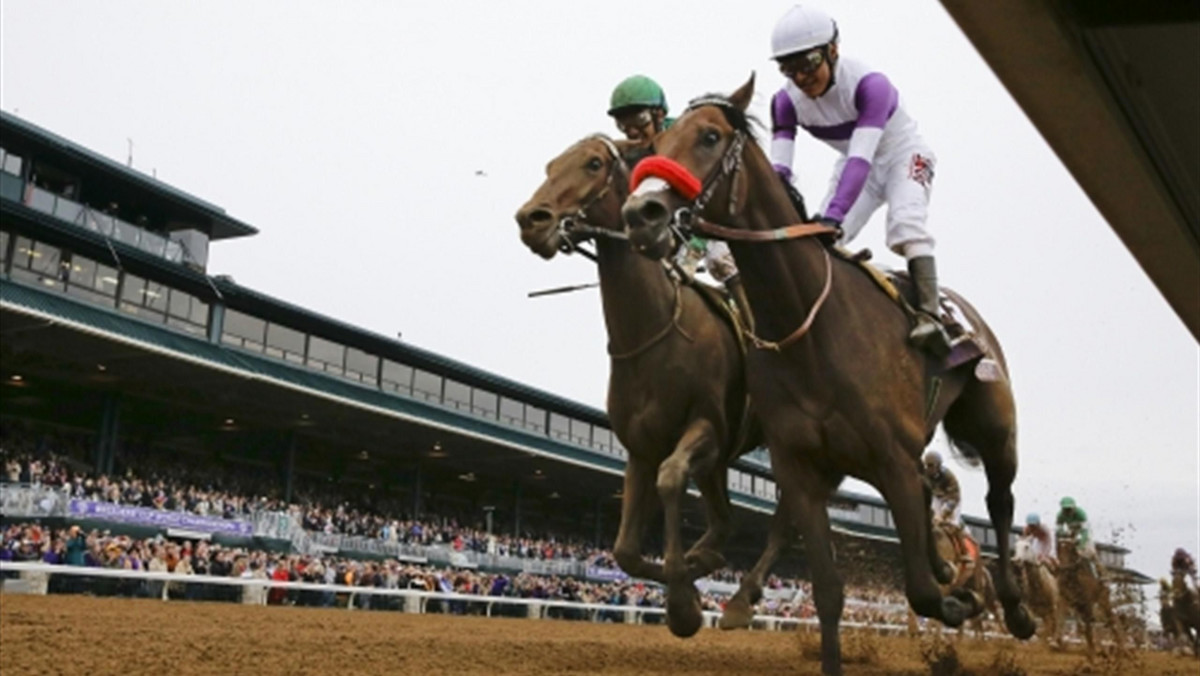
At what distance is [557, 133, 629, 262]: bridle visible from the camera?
18.5 ft

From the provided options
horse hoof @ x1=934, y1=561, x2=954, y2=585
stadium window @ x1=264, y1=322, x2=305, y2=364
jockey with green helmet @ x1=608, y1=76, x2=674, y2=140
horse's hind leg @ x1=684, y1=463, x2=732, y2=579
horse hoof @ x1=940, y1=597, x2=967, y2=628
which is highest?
stadium window @ x1=264, y1=322, x2=305, y2=364

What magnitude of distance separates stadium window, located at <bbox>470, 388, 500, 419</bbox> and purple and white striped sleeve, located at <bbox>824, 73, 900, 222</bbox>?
34375 mm

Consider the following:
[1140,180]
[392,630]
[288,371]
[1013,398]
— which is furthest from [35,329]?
[1140,180]

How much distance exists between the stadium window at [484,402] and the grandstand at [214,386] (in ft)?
0.26

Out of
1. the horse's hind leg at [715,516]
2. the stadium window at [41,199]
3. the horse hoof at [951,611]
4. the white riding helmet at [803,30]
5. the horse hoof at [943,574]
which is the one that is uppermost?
the stadium window at [41,199]

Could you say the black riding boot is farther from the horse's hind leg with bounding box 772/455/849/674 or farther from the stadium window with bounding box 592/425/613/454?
the stadium window with bounding box 592/425/613/454

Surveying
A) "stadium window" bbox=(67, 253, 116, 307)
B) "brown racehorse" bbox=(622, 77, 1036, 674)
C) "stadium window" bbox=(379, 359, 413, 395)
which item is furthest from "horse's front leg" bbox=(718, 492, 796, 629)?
"stadium window" bbox=(379, 359, 413, 395)

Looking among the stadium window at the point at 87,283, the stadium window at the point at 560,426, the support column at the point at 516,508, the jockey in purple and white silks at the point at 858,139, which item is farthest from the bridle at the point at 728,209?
the stadium window at the point at 560,426

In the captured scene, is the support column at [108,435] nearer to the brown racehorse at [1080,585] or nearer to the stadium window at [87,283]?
the stadium window at [87,283]

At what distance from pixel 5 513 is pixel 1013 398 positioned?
17622 millimetres

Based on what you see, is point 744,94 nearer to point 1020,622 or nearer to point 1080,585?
point 1020,622

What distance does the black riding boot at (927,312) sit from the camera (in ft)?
15.0

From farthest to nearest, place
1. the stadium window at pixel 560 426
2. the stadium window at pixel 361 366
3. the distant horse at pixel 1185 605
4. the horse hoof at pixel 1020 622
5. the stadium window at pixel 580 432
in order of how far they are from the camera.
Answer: the stadium window at pixel 580 432, the stadium window at pixel 560 426, the stadium window at pixel 361 366, the distant horse at pixel 1185 605, the horse hoof at pixel 1020 622

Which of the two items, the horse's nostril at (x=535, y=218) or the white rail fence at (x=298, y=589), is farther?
the white rail fence at (x=298, y=589)
